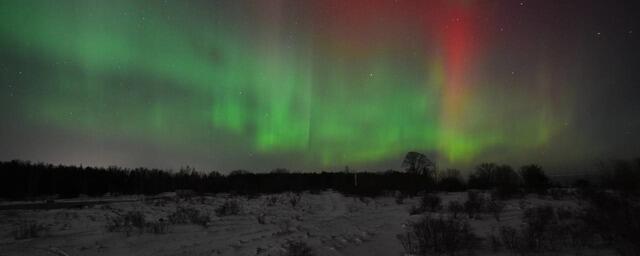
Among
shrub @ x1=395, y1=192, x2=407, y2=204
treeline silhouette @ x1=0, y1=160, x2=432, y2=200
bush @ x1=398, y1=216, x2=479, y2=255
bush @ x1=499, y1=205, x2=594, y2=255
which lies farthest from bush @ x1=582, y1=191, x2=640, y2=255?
treeline silhouette @ x1=0, y1=160, x2=432, y2=200

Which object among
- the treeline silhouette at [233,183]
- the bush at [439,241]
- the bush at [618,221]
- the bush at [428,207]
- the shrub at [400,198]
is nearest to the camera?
the bush at [618,221]

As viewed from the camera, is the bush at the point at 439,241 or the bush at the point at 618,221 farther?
the bush at the point at 439,241

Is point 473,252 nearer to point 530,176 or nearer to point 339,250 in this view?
point 339,250

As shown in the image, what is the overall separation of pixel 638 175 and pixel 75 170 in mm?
98950

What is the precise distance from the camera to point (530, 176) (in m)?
56.1

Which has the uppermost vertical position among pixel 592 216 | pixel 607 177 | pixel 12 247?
pixel 607 177

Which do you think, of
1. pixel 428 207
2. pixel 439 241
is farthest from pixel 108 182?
pixel 439 241

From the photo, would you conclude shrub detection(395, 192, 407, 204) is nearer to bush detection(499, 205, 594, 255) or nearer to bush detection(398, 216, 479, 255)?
bush detection(499, 205, 594, 255)

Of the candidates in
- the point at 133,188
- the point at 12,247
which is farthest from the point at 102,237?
the point at 133,188

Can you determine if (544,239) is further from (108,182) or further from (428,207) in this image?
(108,182)

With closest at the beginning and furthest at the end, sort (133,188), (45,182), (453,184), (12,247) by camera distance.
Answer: (12,247) < (453,184) < (45,182) < (133,188)

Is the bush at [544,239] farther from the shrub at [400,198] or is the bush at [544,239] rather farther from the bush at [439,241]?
the shrub at [400,198]

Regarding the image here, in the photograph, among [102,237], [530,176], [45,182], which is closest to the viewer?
[102,237]

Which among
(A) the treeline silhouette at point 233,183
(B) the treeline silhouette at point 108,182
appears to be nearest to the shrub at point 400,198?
(A) the treeline silhouette at point 233,183
